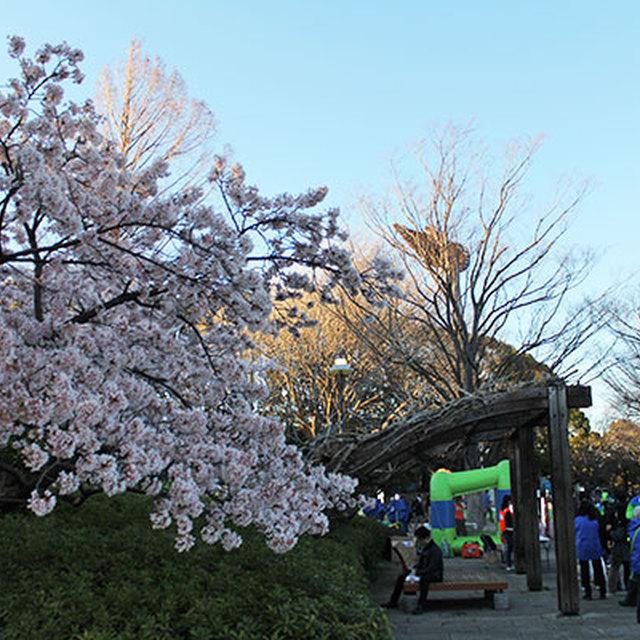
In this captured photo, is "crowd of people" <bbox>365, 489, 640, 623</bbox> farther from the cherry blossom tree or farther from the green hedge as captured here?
the cherry blossom tree

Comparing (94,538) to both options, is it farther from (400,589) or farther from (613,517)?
(613,517)

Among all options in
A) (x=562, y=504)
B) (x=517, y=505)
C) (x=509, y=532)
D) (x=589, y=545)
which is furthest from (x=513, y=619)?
(x=509, y=532)

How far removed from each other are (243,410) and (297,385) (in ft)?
59.8

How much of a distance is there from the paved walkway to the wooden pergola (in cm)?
41

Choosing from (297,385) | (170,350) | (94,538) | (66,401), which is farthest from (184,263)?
(297,385)

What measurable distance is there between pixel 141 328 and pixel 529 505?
8610mm

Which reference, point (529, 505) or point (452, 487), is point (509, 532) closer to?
point (452, 487)

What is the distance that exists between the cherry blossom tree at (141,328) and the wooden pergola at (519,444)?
4.15m

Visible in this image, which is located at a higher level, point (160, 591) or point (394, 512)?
point (394, 512)

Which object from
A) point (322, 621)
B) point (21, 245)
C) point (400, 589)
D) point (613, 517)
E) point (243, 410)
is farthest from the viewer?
point (613, 517)

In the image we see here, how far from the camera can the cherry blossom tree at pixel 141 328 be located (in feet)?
13.8

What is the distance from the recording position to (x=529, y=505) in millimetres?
12109

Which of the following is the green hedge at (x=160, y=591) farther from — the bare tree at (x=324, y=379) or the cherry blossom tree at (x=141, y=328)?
the bare tree at (x=324, y=379)

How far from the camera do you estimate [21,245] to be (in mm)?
6746
